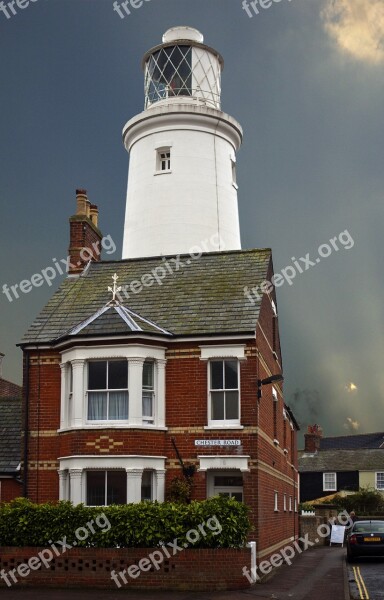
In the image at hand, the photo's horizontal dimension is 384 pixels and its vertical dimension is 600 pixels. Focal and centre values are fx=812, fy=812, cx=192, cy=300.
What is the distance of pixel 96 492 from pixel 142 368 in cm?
385

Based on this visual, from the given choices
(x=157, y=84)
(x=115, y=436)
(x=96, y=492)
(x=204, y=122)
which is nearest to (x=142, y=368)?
(x=115, y=436)

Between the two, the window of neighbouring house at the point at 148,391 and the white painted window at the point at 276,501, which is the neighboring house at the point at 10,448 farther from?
the white painted window at the point at 276,501

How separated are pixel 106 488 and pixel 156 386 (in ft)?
10.8

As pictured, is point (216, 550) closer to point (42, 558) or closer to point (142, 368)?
point (42, 558)

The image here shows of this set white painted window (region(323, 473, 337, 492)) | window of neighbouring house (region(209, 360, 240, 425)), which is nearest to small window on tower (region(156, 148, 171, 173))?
window of neighbouring house (region(209, 360, 240, 425))

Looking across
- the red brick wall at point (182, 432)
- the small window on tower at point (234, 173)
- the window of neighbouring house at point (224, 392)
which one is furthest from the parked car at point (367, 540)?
the small window on tower at point (234, 173)

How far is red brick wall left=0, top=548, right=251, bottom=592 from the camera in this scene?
1936cm

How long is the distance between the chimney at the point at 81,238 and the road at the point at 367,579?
549 inches

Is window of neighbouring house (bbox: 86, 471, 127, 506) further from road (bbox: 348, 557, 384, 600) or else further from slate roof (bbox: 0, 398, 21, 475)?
road (bbox: 348, 557, 384, 600)

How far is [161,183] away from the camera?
35438mm

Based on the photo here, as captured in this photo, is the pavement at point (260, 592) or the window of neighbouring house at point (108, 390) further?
the window of neighbouring house at point (108, 390)

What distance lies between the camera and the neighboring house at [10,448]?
27.3 meters

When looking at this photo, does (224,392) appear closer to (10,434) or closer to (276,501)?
(276,501)

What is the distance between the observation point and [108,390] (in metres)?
24.0
